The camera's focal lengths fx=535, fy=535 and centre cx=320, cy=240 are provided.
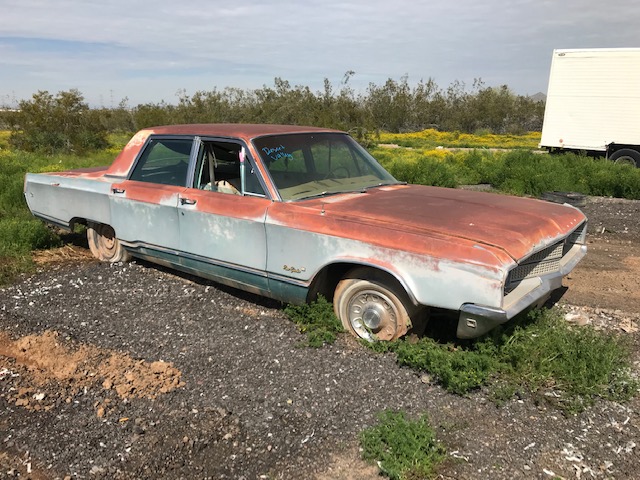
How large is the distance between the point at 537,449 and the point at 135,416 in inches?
87.6

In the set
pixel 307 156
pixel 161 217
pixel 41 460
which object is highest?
pixel 307 156

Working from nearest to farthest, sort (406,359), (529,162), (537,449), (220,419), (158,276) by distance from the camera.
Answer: (537,449) → (220,419) → (406,359) → (158,276) → (529,162)

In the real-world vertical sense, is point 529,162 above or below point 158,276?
above

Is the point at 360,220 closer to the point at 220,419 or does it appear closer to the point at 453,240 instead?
the point at 453,240

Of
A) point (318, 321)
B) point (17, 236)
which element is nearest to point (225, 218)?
point (318, 321)

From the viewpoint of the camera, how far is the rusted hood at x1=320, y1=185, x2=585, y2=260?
336 cm

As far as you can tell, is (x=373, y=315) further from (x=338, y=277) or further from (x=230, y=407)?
(x=230, y=407)

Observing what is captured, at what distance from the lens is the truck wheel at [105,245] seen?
5781 mm

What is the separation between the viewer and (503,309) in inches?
124

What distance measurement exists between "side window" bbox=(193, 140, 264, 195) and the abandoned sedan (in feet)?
0.03

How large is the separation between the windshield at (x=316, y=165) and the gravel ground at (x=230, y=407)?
1.12m

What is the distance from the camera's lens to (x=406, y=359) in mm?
3553

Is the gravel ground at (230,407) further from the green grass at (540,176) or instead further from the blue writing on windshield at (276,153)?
the green grass at (540,176)

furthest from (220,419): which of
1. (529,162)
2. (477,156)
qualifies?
(477,156)
